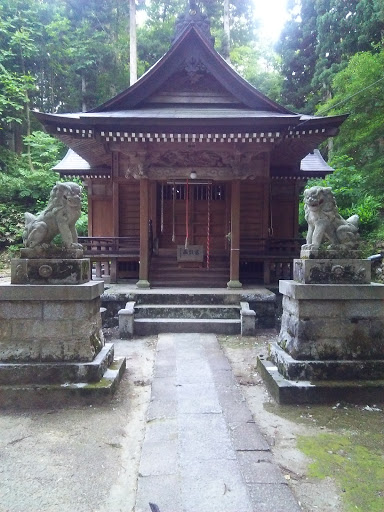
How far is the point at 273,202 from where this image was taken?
12539mm

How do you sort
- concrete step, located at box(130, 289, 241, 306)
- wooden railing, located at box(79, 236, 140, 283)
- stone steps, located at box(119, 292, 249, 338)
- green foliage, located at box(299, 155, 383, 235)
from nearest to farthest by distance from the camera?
1. stone steps, located at box(119, 292, 249, 338)
2. concrete step, located at box(130, 289, 241, 306)
3. wooden railing, located at box(79, 236, 140, 283)
4. green foliage, located at box(299, 155, 383, 235)

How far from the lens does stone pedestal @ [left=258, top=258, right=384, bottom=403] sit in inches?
158

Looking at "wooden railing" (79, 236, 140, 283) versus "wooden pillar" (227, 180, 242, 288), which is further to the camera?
"wooden railing" (79, 236, 140, 283)

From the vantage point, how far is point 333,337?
4285 millimetres

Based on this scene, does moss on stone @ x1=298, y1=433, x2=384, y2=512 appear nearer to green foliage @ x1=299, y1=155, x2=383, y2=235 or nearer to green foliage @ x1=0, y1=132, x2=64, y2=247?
green foliage @ x1=299, y1=155, x2=383, y2=235

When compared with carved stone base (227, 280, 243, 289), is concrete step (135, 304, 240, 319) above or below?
below

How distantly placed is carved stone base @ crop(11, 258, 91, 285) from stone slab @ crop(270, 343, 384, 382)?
2860 mm

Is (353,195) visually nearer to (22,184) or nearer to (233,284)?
(233,284)

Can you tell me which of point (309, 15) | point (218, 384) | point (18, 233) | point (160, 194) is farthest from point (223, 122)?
point (309, 15)

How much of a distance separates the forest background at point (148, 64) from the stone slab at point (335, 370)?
8002 mm

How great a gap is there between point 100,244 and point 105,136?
10.2 feet

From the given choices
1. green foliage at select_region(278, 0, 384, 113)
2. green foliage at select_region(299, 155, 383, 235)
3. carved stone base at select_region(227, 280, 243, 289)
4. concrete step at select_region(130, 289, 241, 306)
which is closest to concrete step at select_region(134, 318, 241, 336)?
concrete step at select_region(130, 289, 241, 306)

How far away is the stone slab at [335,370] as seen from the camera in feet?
13.6

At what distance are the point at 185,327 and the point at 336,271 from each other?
392 cm
